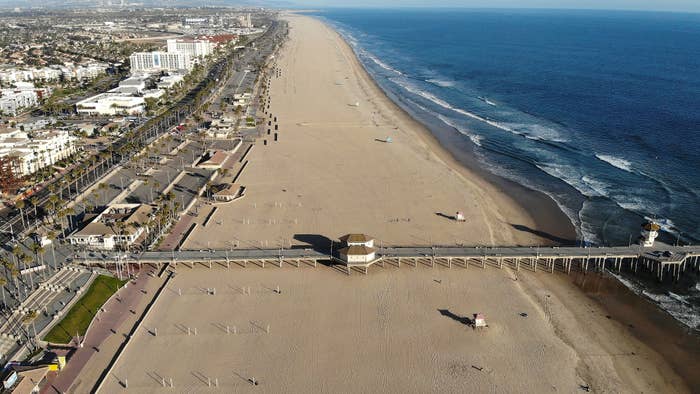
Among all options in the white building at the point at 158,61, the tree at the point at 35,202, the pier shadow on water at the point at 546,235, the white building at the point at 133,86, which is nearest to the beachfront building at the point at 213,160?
the tree at the point at 35,202

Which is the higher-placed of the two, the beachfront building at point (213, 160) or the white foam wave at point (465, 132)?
the white foam wave at point (465, 132)

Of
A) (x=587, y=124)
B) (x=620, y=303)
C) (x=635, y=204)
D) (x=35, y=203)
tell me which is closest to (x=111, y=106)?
(x=35, y=203)

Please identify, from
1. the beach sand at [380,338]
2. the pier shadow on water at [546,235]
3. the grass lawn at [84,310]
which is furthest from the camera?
the pier shadow on water at [546,235]

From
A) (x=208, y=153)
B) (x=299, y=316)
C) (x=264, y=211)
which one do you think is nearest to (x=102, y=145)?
(x=208, y=153)

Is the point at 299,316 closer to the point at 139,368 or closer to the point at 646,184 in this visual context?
the point at 139,368

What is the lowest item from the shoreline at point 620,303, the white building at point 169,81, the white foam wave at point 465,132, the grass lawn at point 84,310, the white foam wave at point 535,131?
the grass lawn at point 84,310

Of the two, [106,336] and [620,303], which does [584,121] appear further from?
[106,336]

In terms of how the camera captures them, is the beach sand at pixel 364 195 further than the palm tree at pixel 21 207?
Yes

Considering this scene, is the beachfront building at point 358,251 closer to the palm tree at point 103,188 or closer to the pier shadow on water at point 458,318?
the pier shadow on water at point 458,318
